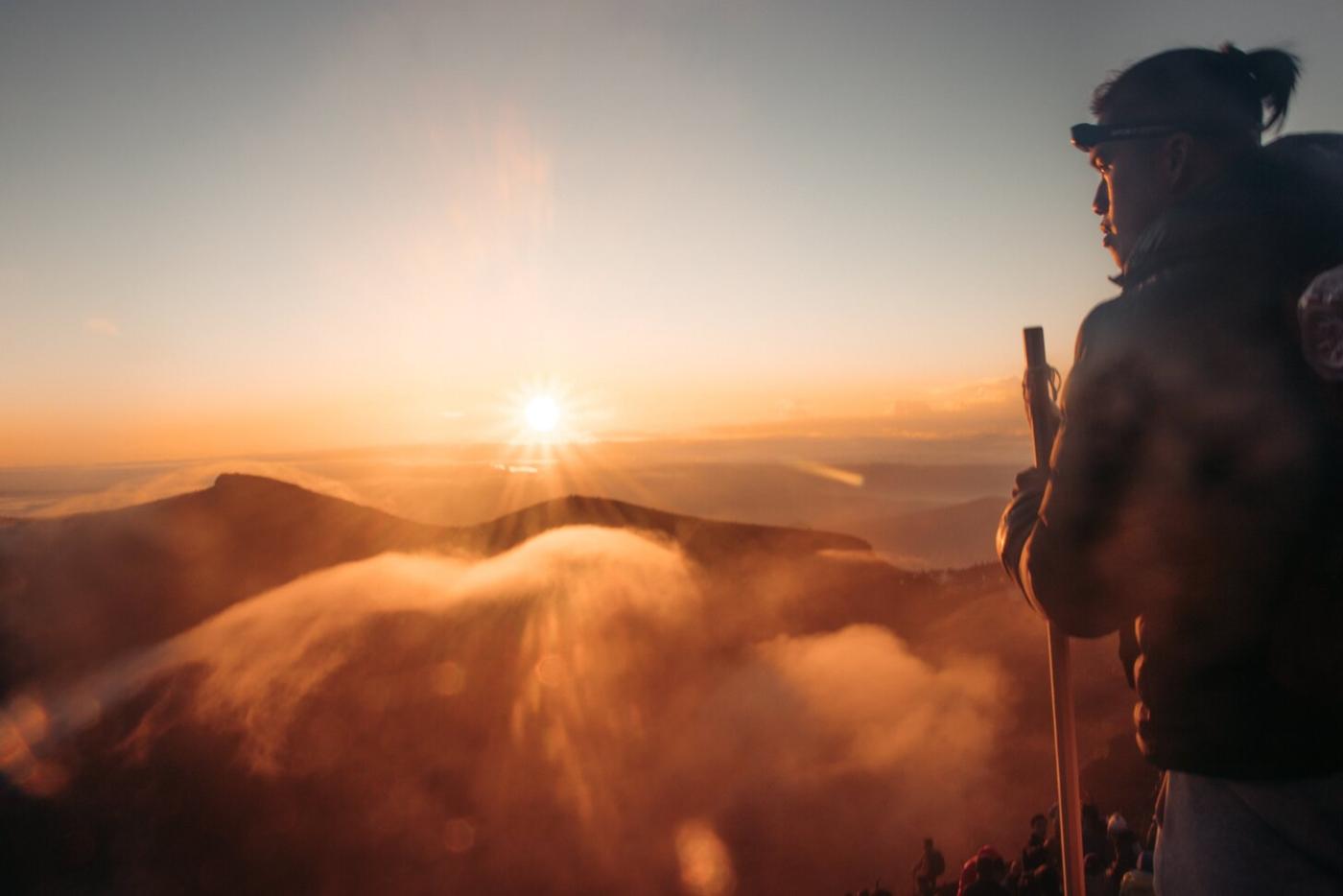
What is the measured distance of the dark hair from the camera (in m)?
2.11

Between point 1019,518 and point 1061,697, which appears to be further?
point 1061,697

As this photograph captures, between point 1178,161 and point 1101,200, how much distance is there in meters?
0.31

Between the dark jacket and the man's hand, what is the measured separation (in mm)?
213

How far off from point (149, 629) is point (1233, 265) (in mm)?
33571

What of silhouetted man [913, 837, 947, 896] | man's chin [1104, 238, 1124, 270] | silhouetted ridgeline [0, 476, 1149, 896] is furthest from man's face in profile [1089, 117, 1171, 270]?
silhouetted ridgeline [0, 476, 1149, 896]

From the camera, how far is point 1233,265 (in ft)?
5.38

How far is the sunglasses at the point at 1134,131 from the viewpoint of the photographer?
2078 millimetres

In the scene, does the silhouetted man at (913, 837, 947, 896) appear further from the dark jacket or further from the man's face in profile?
the man's face in profile

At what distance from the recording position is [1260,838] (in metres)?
1.77

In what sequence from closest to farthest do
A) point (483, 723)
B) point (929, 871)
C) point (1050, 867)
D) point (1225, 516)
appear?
point (1225, 516), point (1050, 867), point (929, 871), point (483, 723)

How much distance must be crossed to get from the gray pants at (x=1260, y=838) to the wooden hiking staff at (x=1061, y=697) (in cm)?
86

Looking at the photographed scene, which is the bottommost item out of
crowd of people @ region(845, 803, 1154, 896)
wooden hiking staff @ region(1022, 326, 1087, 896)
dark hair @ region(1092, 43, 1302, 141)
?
crowd of people @ region(845, 803, 1154, 896)

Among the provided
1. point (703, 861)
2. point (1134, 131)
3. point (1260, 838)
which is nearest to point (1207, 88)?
point (1134, 131)

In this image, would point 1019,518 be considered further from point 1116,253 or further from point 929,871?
point 929,871
